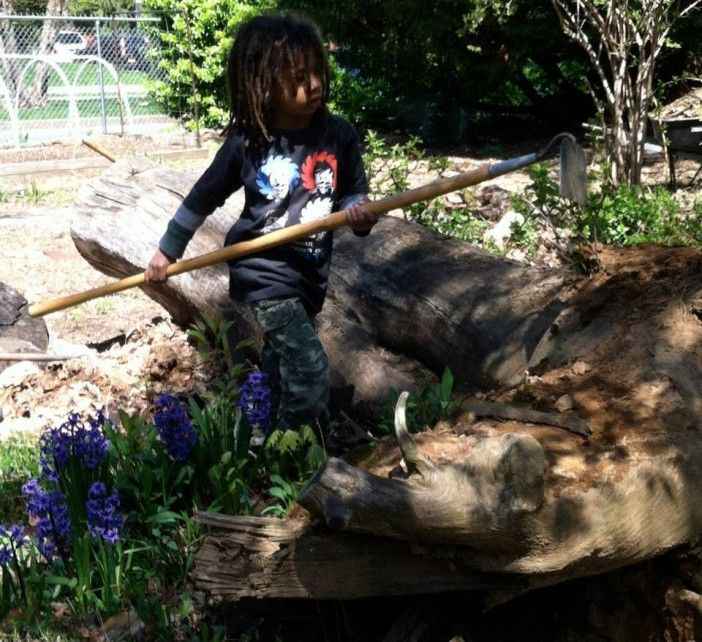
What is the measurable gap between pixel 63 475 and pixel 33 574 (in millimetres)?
368

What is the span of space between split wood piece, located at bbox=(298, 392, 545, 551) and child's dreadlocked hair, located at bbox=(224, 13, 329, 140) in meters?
1.54

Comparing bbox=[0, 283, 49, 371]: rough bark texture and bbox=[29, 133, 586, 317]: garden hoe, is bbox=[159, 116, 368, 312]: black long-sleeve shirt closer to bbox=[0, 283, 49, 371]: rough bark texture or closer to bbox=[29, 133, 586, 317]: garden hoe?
bbox=[29, 133, 586, 317]: garden hoe

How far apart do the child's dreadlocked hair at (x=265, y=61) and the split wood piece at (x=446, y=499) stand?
5.06 feet

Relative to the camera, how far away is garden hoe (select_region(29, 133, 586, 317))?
10.9 ft

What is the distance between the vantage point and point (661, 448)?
2650 mm

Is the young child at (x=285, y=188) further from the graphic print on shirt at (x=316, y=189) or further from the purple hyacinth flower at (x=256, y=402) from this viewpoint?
the purple hyacinth flower at (x=256, y=402)

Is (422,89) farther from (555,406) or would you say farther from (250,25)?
(555,406)

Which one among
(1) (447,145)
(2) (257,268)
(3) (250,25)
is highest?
(3) (250,25)

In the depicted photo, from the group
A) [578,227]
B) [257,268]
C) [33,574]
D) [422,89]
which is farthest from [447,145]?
[33,574]

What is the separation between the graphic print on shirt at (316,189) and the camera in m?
3.75

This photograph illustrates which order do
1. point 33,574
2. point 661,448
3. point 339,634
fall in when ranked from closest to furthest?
point 661,448 → point 339,634 → point 33,574

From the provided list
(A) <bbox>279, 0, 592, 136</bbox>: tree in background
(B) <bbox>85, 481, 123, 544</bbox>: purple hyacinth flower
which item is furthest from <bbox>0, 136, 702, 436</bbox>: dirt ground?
(A) <bbox>279, 0, 592, 136</bbox>: tree in background

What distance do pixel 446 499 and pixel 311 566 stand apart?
0.43 metres

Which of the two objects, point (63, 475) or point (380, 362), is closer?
point (63, 475)
